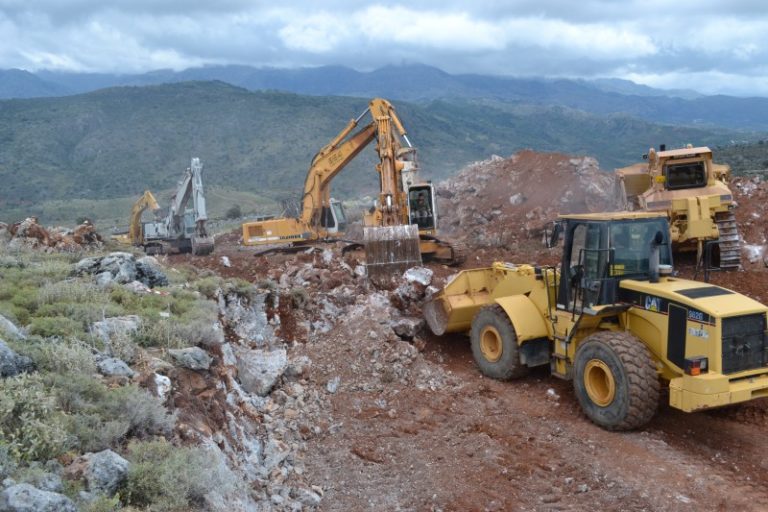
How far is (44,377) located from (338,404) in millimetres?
3960

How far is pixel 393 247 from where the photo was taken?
1449cm

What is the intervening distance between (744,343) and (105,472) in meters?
6.15

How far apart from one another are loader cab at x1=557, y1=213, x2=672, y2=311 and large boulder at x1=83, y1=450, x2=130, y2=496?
18.2 ft

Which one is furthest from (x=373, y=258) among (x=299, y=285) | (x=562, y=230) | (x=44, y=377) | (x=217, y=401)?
(x=44, y=377)

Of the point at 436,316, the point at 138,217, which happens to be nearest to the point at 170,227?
the point at 138,217

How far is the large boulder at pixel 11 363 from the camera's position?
5504 millimetres

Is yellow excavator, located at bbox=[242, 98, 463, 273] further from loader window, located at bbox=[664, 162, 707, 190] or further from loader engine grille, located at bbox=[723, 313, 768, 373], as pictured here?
loader engine grille, located at bbox=[723, 313, 768, 373]

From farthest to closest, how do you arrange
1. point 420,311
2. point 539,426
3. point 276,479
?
point 420,311 → point 539,426 → point 276,479

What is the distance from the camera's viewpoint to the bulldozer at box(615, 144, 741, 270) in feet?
46.5

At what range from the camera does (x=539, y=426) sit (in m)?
8.17

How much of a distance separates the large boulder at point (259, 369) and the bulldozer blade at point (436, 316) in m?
2.57

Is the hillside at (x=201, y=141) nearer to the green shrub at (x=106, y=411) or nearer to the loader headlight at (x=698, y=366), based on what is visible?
the green shrub at (x=106, y=411)

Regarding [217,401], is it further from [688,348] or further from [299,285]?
[299,285]

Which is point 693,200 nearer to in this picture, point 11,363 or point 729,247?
point 729,247
